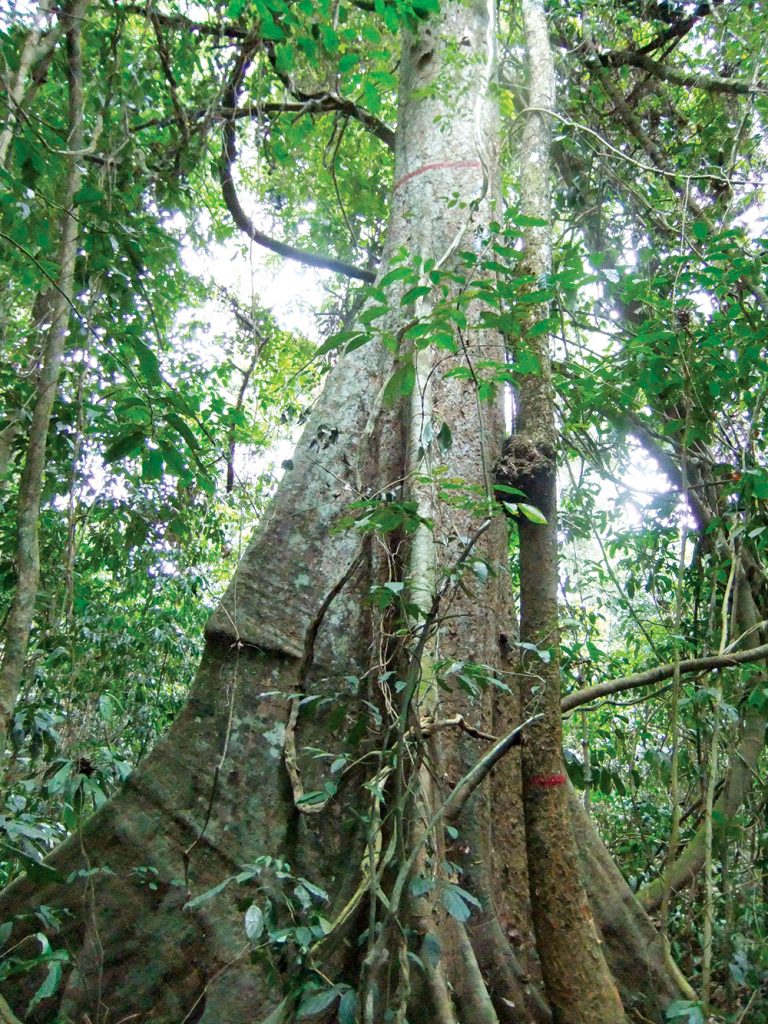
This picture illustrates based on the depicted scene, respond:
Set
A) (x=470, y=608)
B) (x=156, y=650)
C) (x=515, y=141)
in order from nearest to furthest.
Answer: (x=470, y=608), (x=515, y=141), (x=156, y=650)

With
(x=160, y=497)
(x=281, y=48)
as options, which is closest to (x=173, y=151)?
(x=281, y=48)

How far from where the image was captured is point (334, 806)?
77.4 inches

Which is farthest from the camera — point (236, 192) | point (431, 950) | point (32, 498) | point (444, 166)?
point (236, 192)

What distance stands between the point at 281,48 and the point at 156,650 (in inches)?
144

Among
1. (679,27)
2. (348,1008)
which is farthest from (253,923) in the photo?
A: (679,27)

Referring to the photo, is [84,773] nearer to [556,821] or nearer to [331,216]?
[556,821]

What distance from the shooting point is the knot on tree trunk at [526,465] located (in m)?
2.31

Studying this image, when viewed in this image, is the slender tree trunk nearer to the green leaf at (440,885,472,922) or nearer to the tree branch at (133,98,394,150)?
→ the green leaf at (440,885,472,922)

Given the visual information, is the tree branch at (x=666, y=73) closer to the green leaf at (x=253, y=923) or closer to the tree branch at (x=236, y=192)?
the tree branch at (x=236, y=192)

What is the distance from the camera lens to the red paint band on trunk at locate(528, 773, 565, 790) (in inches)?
80.4

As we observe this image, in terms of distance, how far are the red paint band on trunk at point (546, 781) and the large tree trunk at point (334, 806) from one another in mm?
61

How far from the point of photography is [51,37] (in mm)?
2088

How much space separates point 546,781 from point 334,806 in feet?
1.96

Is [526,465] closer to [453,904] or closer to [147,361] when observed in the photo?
[147,361]
